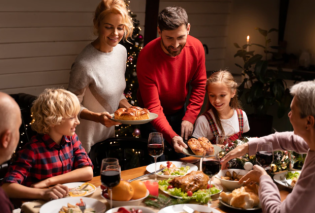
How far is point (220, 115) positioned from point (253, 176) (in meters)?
1.20

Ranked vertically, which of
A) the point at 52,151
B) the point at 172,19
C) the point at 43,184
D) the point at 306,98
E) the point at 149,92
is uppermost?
the point at 172,19

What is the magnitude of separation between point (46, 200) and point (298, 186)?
42.5 inches

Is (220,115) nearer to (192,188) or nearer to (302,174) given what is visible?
(192,188)

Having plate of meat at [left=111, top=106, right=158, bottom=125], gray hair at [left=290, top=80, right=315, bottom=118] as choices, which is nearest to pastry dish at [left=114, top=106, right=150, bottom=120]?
plate of meat at [left=111, top=106, right=158, bottom=125]

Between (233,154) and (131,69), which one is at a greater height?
(131,69)

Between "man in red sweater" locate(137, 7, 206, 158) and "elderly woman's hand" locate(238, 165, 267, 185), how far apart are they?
0.92 meters

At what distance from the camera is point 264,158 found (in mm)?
1860

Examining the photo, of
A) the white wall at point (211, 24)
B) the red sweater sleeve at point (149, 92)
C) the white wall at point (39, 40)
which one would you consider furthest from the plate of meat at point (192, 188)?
the white wall at point (211, 24)

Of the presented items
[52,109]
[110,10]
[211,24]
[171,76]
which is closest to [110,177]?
[52,109]

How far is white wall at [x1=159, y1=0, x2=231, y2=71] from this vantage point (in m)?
5.39

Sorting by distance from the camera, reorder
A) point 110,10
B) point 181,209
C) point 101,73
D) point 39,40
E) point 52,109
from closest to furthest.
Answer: point 181,209
point 52,109
point 110,10
point 101,73
point 39,40

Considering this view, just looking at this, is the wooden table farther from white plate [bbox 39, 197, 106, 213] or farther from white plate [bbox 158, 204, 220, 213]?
white plate [bbox 39, 197, 106, 213]

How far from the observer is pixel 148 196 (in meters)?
1.76

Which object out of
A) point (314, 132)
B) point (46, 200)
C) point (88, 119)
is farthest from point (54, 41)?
point (314, 132)
